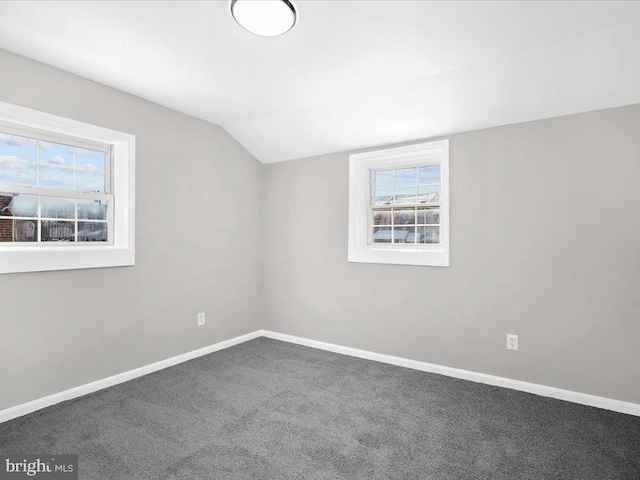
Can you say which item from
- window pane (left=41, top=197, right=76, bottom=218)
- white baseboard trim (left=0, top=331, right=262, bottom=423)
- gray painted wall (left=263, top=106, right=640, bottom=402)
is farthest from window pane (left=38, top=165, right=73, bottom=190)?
gray painted wall (left=263, top=106, right=640, bottom=402)

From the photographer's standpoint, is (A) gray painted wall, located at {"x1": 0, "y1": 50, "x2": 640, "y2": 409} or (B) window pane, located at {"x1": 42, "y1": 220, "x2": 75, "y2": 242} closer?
(A) gray painted wall, located at {"x1": 0, "y1": 50, "x2": 640, "y2": 409}

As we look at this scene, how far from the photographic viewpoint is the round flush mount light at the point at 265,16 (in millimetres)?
1907

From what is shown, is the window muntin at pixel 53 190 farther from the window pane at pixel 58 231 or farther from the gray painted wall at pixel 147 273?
the gray painted wall at pixel 147 273

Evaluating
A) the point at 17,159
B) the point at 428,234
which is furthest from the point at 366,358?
the point at 17,159

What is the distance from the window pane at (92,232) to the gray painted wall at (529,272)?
223 centimetres

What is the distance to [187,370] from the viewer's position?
10.9 feet

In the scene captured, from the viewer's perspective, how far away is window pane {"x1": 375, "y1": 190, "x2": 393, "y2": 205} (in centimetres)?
384

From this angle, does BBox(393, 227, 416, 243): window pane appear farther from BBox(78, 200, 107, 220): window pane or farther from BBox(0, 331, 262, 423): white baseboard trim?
BBox(78, 200, 107, 220): window pane

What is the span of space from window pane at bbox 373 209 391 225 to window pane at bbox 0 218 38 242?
3000mm

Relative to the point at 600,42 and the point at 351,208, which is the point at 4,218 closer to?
the point at 351,208

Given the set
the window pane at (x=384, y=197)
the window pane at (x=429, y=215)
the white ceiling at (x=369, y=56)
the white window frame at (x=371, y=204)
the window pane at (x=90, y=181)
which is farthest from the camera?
the window pane at (x=384, y=197)
